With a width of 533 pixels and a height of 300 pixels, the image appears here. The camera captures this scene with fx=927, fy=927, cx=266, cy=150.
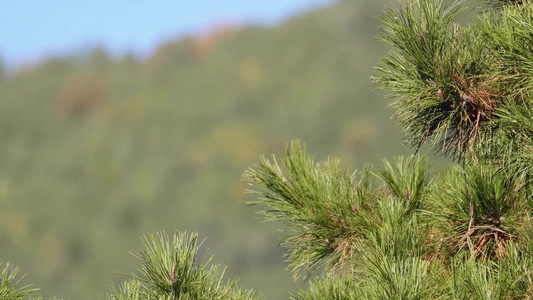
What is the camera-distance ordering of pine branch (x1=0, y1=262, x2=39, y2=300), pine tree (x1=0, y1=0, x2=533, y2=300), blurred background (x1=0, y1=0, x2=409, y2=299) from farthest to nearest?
blurred background (x1=0, y1=0, x2=409, y2=299)
pine branch (x1=0, y1=262, x2=39, y2=300)
pine tree (x1=0, y1=0, x2=533, y2=300)

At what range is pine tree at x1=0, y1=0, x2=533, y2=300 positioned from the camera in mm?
2131

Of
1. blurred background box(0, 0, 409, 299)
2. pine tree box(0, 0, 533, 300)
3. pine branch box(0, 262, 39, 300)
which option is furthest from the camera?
blurred background box(0, 0, 409, 299)

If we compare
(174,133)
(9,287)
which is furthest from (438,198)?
(174,133)

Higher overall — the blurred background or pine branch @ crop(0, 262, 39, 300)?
the blurred background

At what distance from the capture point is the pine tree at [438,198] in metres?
2.13

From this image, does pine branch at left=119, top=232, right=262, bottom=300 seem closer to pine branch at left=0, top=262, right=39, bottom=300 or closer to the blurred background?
pine branch at left=0, top=262, right=39, bottom=300

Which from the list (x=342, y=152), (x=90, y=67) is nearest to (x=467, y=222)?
(x=342, y=152)

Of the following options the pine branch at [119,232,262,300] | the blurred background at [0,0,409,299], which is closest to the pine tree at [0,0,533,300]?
the pine branch at [119,232,262,300]

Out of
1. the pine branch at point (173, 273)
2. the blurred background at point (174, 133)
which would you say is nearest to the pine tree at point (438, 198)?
the pine branch at point (173, 273)

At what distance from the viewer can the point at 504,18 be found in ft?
7.28

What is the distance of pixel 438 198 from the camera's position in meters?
2.56

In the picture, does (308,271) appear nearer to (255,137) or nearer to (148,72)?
(255,137)

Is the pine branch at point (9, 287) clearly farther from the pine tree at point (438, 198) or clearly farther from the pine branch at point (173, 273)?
the pine branch at point (173, 273)

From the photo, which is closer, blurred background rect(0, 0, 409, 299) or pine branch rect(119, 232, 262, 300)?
pine branch rect(119, 232, 262, 300)
